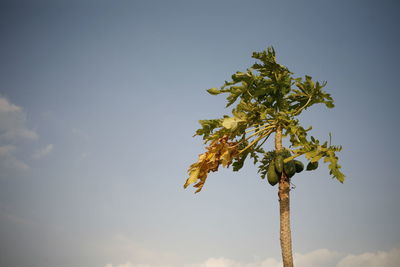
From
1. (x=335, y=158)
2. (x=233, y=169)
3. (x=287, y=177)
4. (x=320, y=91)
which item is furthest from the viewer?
(x=233, y=169)

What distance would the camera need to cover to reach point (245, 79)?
7.85m

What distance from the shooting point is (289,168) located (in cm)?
673

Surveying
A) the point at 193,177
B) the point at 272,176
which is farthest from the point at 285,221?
the point at 193,177

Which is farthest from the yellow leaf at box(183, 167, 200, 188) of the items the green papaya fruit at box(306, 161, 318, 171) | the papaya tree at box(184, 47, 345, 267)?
the green papaya fruit at box(306, 161, 318, 171)

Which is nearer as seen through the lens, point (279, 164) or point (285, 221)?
point (285, 221)

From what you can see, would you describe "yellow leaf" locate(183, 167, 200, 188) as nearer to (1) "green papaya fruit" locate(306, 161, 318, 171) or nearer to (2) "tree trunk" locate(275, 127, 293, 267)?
(2) "tree trunk" locate(275, 127, 293, 267)

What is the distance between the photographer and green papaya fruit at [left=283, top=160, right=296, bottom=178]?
674 cm

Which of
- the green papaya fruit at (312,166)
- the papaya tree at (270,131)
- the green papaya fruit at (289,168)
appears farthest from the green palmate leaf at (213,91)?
the green papaya fruit at (312,166)

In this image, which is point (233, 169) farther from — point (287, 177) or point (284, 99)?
point (284, 99)

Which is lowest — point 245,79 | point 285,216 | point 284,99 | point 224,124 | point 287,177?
point 285,216

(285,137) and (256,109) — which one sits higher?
(256,109)

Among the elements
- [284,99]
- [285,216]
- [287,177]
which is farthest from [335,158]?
[284,99]

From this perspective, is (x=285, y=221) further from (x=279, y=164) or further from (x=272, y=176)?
(x=279, y=164)

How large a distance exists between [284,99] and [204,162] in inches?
122
